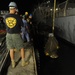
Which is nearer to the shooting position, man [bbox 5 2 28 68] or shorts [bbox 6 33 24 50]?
man [bbox 5 2 28 68]

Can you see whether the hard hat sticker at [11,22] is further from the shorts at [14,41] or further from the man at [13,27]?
the shorts at [14,41]

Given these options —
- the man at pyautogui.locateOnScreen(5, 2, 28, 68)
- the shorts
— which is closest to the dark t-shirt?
the man at pyautogui.locateOnScreen(5, 2, 28, 68)

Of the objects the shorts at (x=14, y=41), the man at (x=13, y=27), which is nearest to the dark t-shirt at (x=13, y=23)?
the man at (x=13, y=27)

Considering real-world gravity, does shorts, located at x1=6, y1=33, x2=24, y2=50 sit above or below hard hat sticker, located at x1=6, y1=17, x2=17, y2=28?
below

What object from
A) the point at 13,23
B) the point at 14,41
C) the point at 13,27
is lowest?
the point at 14,41

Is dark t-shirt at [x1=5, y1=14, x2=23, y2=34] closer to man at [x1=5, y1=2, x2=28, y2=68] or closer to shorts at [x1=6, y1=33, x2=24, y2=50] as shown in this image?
man at [x1=5, y1=2, x2=28, y2=68]

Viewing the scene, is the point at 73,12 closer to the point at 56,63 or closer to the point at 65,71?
the point at 56,63

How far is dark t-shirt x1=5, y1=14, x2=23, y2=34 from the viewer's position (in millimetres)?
6726

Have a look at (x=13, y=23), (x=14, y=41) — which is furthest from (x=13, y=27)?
(x=14, y=41)

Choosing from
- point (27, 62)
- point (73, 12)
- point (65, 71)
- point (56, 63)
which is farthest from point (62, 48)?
point (27, 62)

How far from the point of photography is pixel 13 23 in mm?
6773

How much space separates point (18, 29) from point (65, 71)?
378 cm

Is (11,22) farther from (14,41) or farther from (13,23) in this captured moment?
(14,41)

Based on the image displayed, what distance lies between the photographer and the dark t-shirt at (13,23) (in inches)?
265
